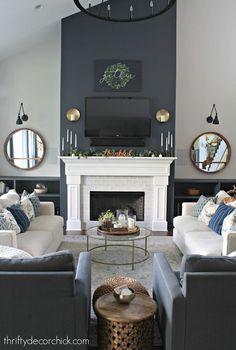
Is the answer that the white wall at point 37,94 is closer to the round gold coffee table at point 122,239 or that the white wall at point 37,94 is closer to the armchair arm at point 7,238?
the round gold coffee table at point 122,239

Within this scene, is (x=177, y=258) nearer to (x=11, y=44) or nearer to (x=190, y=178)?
(x=190, y=178)

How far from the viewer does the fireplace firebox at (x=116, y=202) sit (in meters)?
6.80

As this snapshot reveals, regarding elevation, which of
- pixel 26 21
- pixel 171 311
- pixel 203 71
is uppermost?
pixel 26 21

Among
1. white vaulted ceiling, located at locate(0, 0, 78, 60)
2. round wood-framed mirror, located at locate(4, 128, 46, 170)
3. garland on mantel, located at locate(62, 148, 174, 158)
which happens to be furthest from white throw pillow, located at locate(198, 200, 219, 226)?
white vaulted ceiling, located at locate(0, 0, 78, 60)

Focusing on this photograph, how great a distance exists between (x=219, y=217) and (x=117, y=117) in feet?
9.74

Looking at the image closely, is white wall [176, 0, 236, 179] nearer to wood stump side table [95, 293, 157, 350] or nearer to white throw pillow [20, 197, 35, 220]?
white throw pillow [20, 197, 35, 220]

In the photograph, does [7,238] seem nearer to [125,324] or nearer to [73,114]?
[125,324]

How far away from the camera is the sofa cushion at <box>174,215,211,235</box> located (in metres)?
4.76

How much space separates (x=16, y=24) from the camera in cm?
577

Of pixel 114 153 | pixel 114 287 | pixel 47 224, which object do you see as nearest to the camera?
pixel 114 287

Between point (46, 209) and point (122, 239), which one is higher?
point (46, 209)

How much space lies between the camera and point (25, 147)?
289 inches

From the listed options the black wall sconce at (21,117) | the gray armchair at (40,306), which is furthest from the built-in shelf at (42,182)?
the gray armchair at (40,306)

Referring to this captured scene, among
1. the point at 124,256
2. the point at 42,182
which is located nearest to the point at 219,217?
Result: the point at 124,256
